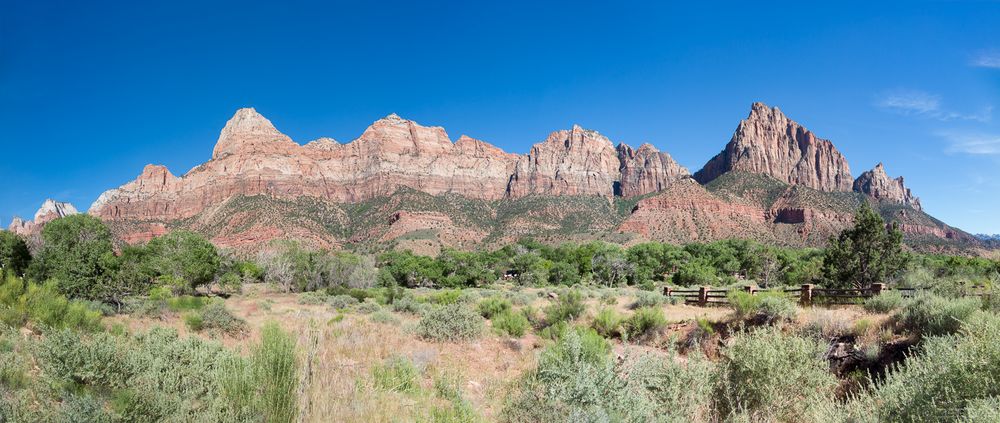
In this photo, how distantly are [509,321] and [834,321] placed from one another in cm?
991

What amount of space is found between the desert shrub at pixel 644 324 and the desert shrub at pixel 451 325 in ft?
18.3

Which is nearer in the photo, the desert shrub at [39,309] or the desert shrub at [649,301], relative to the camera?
the desert shrub at [39,309]

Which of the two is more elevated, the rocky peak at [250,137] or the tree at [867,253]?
the rocky peak at [250,137]

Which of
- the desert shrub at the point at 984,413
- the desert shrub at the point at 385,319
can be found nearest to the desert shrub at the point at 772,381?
the desert shrub at the point at 984,413

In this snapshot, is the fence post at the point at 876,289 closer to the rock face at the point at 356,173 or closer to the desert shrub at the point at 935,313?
the desert shrub at the point at 935,313

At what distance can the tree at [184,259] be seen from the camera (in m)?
31.8

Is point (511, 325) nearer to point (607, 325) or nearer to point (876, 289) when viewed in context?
point (607, 325)

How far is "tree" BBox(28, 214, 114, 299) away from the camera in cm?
2119

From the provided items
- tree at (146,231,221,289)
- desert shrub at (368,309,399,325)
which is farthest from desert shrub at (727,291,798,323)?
tree at (146,231,221,289)

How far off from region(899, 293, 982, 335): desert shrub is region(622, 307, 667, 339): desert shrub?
6496 mm

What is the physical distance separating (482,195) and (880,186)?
143 m

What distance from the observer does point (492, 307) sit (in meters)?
19.8

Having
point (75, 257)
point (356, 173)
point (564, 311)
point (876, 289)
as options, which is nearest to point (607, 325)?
point (564, 311)

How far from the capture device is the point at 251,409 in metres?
3.98
